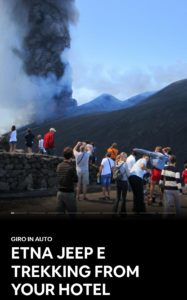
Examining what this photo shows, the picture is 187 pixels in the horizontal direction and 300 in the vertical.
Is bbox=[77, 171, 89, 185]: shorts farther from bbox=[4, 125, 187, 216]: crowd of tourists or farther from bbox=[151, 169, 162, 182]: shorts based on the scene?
bbox=[151, 169, 162, 182]: shorts

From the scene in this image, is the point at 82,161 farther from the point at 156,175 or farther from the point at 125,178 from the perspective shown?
the point at 125,178

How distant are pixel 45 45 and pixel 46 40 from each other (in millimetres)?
947

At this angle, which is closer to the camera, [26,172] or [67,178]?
[67,178]

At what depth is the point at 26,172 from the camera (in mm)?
20719

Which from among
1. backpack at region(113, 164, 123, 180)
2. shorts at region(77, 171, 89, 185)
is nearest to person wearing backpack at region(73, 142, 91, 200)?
shorts at region(77, 171, 89, 185)

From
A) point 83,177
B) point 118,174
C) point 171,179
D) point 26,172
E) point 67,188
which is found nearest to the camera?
point 67,188

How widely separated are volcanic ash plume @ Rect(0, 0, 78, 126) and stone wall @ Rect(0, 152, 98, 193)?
5282cm

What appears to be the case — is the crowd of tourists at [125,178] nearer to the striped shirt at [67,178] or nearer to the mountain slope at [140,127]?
the striped shirt at [67,178]

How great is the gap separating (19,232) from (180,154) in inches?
1116

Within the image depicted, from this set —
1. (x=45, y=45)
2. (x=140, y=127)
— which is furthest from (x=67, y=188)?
(x=45, y=45)

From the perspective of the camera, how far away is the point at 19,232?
7207mm

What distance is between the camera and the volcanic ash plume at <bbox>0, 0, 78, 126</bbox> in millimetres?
74875

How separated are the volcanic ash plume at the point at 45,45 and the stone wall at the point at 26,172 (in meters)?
52.8

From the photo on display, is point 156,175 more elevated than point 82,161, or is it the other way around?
point 82,161
